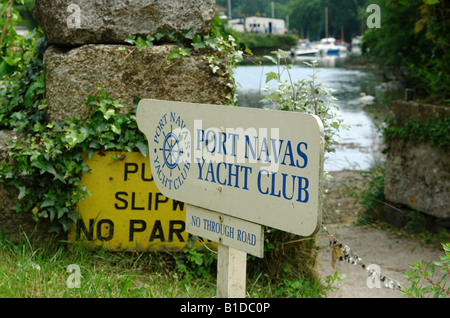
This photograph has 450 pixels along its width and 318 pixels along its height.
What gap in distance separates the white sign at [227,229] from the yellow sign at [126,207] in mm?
1372

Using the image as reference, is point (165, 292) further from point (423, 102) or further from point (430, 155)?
point (423, 102)

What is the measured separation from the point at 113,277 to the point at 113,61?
1.43m

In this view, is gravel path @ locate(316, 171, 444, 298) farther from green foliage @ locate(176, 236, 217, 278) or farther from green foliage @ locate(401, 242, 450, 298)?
green foliage @ locate(401, 242, 450, 298)

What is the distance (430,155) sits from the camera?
623 cm

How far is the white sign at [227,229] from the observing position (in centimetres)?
206

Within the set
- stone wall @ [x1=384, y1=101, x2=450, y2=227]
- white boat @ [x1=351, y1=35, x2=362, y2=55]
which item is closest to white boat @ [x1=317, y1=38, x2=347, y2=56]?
white boat @ [x1=351, y1=35, x2=362, y2=55]

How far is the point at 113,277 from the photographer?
10.6 ft

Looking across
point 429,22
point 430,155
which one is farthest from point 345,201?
point 429,22

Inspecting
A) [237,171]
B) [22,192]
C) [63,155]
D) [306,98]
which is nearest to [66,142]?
[63,155]

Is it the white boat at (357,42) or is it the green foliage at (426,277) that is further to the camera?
the white boat at (357,42)

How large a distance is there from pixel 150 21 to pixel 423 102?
13.1ft

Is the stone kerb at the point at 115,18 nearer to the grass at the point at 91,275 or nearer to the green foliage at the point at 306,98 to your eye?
the green foliage at the point at 306,98

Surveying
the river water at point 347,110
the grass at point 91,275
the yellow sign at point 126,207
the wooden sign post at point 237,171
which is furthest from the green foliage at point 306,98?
the wooden sign post at point 237,171

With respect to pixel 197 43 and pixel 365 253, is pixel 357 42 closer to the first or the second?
pixel 365 253
